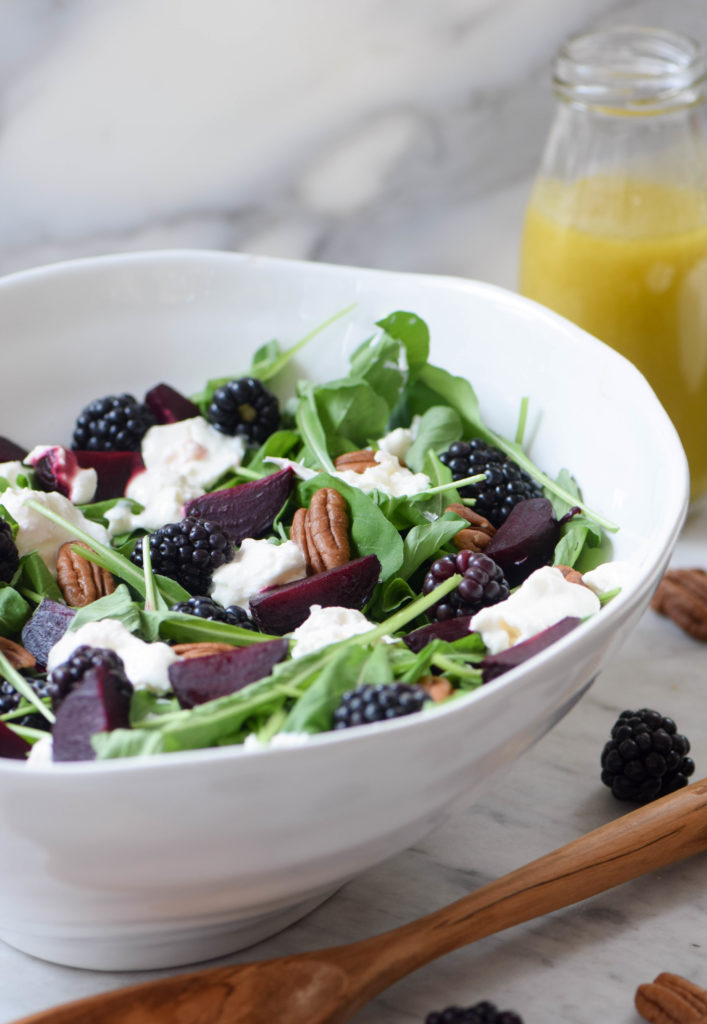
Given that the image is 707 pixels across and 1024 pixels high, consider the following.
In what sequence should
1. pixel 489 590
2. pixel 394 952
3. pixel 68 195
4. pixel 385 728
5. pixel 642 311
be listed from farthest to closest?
pixel 68 195
pixel 642 311
pixel 489 590
pixel 394 952
pixel 385 728

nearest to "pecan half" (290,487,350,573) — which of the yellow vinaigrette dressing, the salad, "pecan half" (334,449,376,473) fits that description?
the salad

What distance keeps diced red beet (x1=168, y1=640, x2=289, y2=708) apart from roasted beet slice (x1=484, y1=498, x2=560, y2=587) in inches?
13.0

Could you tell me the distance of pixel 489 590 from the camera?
1.13 meters

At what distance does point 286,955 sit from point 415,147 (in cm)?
143

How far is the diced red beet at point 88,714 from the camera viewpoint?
3.00 ft

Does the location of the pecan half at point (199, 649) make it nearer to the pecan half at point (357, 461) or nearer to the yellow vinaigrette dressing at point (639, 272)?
the pecan half at point (357, 461)

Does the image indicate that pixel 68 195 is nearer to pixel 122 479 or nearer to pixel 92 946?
pixel 122 479

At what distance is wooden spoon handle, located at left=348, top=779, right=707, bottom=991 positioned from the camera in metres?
0.99

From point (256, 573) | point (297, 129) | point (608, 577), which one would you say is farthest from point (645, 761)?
point (297, 129)

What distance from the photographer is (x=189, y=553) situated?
1.22 m

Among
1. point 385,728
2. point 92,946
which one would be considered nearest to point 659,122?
point 385,728

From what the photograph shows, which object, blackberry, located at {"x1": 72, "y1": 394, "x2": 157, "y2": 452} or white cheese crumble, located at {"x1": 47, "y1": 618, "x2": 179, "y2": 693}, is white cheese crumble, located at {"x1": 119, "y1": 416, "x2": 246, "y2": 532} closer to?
blackberry, located at {"x1": 72, "y1": 394, "x2": 157, "y2": 452}

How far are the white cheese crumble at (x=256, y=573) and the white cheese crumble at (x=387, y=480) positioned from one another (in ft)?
0.40

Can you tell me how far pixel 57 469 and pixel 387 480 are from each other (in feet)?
1.33
